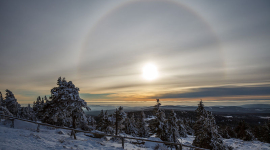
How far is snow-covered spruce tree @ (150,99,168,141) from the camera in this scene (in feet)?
98.6

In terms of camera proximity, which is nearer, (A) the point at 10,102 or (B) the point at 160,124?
(B) the point at 160,124

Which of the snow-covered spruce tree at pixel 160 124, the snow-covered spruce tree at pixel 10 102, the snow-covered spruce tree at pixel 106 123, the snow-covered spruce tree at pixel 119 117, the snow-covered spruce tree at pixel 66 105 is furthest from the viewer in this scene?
the snow-covered spruce tree at pixel 10 102

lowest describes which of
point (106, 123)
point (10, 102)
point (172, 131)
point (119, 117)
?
point (106, 123)

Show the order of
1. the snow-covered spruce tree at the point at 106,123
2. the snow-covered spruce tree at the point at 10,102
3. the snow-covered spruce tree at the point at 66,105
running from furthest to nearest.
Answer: the snow-covered spruce tree at the point at 10,102, the snow-covered spruce tree at the point at 106,123, the snow-covered spruce tree at the point at 66,105

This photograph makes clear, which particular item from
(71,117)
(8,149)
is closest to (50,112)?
(71,117)

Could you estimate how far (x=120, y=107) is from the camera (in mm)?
42938

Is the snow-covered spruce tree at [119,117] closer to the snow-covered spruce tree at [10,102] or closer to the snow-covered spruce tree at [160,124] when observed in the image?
the snow-covered spruce tree at [160,124]

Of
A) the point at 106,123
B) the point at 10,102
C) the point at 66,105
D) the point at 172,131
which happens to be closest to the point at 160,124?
the point at 172,131

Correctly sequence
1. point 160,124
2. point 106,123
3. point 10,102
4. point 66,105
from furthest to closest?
point 10,102 < point 106,123 < point 160,124 < point 66,105

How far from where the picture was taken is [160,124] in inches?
1203

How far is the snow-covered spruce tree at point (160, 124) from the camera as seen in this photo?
1184 inches

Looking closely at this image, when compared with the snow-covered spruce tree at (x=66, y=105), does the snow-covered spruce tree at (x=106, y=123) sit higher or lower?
lower

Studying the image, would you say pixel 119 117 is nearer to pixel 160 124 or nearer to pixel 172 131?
pixel 160 124

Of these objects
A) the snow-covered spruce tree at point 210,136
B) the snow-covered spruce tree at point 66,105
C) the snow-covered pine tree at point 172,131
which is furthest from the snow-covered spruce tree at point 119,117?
the snow-covered spruce tree at point 210,136
